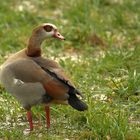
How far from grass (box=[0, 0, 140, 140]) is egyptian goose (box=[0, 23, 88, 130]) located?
299 mm

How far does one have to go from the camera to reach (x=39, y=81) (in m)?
5.16

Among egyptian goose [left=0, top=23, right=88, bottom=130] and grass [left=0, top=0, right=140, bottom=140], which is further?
grass [left=0, top=0, right=140, bottom=140]

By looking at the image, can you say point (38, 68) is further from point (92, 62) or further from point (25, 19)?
point (25, 19)

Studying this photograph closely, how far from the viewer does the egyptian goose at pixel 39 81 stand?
515cm

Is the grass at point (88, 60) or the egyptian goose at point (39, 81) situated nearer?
the egyptian goose at point (39, 81)

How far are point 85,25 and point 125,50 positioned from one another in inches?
37.6

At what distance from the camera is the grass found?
215 inches

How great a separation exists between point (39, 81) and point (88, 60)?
95.2 inches

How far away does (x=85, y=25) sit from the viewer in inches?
336

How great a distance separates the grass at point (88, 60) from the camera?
17.9ft

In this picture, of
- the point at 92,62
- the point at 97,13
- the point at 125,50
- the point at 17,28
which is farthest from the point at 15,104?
the point at 97,13

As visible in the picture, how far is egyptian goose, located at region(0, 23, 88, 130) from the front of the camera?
515 cm

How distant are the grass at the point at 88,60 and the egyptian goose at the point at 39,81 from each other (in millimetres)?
299

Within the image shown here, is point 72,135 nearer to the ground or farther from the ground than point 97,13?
nearer to the ground
